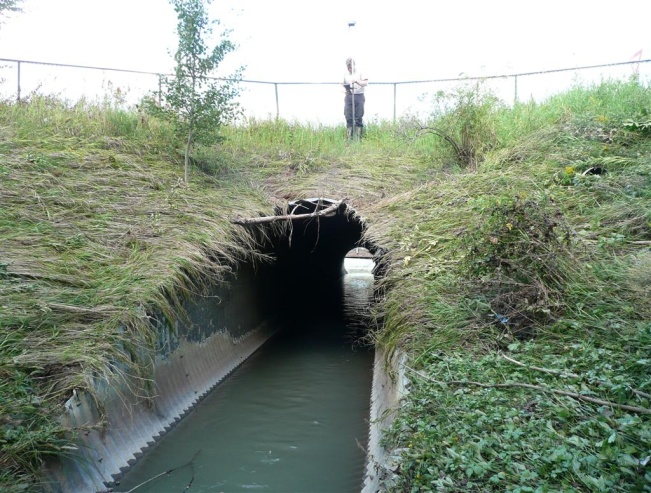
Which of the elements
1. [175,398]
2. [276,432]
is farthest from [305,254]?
[276,432]

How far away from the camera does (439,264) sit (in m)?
7.25

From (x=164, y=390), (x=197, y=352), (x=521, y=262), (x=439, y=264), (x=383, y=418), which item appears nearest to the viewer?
(x=383, y=418)

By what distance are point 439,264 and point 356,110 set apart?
8176 millimetres

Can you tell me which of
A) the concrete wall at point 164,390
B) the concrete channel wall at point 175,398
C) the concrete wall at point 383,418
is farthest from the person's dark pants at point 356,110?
the concrete wall at point 383,418

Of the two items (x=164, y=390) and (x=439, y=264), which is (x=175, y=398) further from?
(x=439, y=264)

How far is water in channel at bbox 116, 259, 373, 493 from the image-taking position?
575 centimetres

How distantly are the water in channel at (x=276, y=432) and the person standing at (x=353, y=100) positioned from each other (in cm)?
593

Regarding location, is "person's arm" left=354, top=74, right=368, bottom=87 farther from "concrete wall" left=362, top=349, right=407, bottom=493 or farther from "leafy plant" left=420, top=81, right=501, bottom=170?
"concrete wall" left=362, top=349, right=407, bottom=493

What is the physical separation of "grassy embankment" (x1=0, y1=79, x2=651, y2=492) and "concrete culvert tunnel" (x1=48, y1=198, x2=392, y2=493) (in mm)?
311

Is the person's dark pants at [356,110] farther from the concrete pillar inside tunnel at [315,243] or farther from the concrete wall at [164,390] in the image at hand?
the concrete wall at [164,390]

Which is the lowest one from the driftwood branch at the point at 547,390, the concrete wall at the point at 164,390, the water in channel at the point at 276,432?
the water in channel at the point at 276,432

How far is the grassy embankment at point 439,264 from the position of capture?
3.72 meters

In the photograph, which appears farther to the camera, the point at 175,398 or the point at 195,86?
the point at 195,86

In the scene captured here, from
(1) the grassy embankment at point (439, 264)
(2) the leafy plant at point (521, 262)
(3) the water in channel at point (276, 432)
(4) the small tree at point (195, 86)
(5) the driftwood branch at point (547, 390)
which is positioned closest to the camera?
(5) the driftwood branch at point (547, 390)
